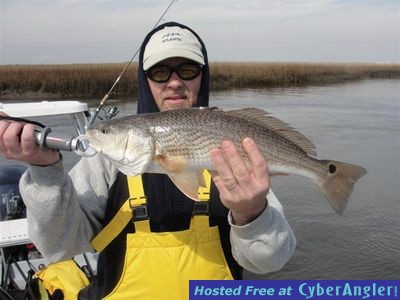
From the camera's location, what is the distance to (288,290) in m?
2.47

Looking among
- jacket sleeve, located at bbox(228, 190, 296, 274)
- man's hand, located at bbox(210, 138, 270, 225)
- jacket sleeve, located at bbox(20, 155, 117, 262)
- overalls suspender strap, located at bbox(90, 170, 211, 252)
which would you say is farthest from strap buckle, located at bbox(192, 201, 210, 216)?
jacket sleeve, located at bbox(20, 155, 117, 262)

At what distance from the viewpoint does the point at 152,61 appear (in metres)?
2.62

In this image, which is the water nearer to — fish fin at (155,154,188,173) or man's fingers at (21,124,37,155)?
fish fin at (155,154,188,173)

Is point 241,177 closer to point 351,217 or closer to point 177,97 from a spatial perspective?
point 177,97

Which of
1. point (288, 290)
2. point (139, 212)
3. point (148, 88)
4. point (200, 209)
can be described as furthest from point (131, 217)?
point (288, 290)

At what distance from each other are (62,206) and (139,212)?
45 cm

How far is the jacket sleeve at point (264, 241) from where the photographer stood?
2.21 metres

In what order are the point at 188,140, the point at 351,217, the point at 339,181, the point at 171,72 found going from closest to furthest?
the point at 188,140 → the point at 339,181 → the point at 171,72 → the point at 351,217

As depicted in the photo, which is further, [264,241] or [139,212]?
[139,212]

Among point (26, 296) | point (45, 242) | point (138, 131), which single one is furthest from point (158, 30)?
point (26, 296)

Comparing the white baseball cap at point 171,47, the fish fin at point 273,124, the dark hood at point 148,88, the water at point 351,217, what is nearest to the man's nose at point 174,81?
the white baseball cap at point 171,47

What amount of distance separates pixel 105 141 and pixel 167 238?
0.63 m

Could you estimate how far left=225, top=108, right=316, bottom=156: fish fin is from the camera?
2.34 meters

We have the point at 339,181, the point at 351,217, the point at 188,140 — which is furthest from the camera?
the point at 351,217
